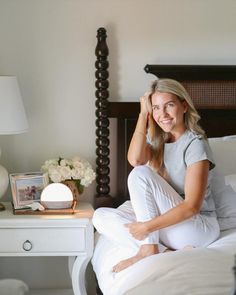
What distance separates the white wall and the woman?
614 millimetres

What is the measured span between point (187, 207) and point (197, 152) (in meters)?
0.24

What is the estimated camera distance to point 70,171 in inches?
115

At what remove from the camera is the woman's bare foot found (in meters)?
2.23

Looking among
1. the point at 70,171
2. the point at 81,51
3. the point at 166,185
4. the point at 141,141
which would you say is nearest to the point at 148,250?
the point at 166,185

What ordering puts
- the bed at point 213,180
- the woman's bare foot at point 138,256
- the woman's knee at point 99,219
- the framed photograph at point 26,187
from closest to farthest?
1. the bed at point 213,180
2. the woman's bare foot at point 138,256
3. the woman's knee at point 99,219
4. the framed photograph at point 26,187

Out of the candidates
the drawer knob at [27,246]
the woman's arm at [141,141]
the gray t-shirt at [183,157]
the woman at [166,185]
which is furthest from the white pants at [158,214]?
the drawer knob at [27,246]

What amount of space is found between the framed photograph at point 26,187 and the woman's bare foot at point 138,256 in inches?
30.5

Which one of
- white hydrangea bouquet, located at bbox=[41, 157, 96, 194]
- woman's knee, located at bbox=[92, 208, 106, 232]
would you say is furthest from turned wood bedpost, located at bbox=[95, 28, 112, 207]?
woman's knee, located at bbox=[92, 208, 106, 232]

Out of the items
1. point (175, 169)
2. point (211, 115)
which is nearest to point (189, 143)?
point (175, 169)

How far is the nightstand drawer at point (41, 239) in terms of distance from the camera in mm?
2729

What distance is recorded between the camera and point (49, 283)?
10.6ft

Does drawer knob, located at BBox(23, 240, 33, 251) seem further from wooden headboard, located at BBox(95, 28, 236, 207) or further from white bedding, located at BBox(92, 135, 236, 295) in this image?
wooden headboard, located at BBox(95, 28, 236, 207)

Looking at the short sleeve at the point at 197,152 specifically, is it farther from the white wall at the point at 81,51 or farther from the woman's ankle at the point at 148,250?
the white wall at the point at 81,51

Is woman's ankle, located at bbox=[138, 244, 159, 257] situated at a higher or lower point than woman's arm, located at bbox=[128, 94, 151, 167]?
lower
